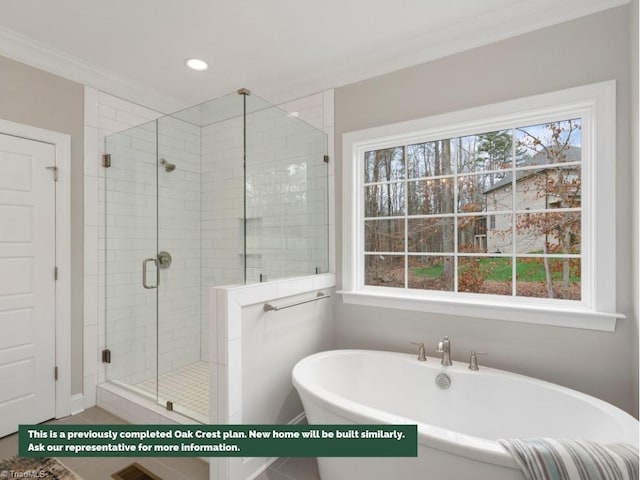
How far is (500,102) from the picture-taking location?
2.06 m

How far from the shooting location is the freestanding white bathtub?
1289mm

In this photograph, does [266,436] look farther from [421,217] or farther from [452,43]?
[452,43]

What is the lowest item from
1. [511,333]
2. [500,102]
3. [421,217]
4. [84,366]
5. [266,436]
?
[266,436]

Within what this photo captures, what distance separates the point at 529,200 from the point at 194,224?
7.36 feet

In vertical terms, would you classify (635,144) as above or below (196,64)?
below

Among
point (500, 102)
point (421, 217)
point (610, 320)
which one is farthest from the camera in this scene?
point (421, 217)

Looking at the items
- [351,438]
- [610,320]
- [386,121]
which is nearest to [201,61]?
[386,121]

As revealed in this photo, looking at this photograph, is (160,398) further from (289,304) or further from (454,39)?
(454,39)

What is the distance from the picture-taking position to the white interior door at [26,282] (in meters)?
2.21

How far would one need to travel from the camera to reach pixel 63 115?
248cm

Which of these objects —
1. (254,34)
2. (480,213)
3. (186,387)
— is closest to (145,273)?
(186,387)

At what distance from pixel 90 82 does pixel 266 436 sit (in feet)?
9.41

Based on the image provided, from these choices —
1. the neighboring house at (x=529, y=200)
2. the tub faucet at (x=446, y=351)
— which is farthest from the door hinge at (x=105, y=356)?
the neighboring house at (x=529, y=200)
